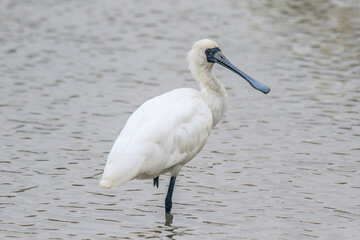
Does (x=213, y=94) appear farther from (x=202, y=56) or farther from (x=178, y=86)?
(x=178, y=86)

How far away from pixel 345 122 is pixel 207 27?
7.27 metres

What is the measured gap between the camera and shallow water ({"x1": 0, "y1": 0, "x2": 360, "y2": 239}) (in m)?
8.90

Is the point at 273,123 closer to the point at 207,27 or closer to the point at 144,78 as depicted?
the point at 144,78

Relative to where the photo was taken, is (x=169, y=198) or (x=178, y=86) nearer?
(x=169, y=198)

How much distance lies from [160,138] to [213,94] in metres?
1.14

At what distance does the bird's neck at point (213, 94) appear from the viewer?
9.39 m

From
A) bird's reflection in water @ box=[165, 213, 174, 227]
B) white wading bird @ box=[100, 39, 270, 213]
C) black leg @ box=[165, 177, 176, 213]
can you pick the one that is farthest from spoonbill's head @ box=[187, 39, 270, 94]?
bird's reflection in water @ box=[165, 213, 174, 227]

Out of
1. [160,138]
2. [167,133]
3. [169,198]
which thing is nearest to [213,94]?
[167,133]

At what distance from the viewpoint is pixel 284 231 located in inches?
337

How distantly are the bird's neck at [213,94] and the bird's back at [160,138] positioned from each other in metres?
0.18

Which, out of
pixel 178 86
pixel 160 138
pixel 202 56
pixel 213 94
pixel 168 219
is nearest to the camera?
pixel 160 138

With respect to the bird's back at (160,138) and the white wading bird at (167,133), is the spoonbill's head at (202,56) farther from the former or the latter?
the bird's back at (160,138)

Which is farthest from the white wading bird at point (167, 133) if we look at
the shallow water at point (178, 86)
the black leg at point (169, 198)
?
the shallow water at point (178, 86)

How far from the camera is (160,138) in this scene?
8.56 meters
